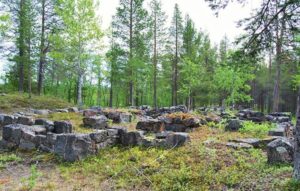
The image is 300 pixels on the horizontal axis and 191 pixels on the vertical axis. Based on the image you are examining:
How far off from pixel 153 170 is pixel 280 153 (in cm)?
281

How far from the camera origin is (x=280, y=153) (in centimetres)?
690

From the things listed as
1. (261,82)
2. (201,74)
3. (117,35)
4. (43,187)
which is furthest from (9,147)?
(261,82)

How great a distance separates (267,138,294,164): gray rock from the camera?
22.6ft

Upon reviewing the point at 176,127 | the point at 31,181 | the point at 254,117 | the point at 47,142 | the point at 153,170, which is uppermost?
the point at 254,117

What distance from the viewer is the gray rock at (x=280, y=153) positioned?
689 centimetres

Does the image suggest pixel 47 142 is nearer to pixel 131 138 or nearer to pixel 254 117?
pixel 131 138

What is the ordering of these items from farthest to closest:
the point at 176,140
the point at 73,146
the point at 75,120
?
the point at 75,120 → the point at 176,140 → the point at 73,146

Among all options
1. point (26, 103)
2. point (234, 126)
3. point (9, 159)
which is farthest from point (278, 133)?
point (26, 103)

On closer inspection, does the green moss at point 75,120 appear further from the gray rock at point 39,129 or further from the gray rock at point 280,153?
the gray rock at point 280,153

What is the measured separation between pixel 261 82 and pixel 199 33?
11.3m

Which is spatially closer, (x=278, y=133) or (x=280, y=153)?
(x=280, y=153)

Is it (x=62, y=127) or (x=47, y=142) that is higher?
(x=62, y=127)

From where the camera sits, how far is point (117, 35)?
32844 mm

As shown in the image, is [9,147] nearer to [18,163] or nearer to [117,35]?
[18,163]
